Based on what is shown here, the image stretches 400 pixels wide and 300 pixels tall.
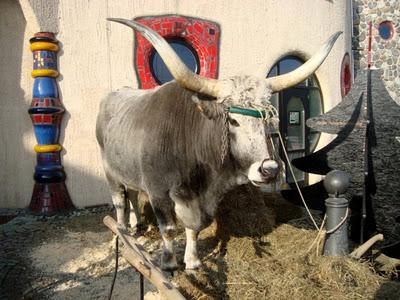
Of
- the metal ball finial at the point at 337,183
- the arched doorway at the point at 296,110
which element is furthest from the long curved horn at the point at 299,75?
the arched doorway at the point at 296,110

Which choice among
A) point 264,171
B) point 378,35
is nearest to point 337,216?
point 264,171

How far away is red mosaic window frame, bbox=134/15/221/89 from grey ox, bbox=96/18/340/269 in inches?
81.3

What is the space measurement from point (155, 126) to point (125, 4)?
3216 mm

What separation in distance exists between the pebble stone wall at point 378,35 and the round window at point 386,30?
10 cm

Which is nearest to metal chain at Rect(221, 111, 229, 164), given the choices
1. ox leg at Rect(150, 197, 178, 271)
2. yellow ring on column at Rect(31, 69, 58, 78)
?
ox leg at Rect(150, 197, 178, 271)

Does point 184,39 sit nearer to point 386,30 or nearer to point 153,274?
point 153,274

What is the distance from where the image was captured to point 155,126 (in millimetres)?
2979

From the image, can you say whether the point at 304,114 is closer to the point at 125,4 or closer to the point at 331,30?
the point at 331,30

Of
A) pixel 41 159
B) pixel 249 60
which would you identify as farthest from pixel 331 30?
pixel 41 159

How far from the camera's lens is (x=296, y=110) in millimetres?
7160

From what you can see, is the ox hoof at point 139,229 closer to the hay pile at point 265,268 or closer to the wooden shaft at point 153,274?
the hay pile at point 265,268

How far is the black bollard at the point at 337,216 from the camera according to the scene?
2.93 metres

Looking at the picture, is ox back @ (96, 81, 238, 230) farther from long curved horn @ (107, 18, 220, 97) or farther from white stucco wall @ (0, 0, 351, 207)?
white stucco wall @ (0, 0, 351, 207)

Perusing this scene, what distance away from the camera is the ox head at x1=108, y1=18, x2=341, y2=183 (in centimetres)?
235
